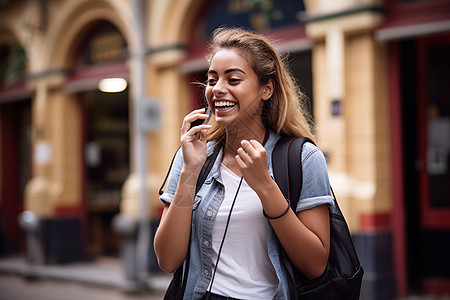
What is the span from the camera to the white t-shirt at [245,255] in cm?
206

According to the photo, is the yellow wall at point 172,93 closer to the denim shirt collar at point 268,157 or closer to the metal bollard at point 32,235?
the metal bollard at point 32,235

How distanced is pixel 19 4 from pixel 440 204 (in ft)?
29.3

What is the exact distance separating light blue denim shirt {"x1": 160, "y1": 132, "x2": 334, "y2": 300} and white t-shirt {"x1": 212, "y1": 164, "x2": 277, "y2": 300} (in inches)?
1.6

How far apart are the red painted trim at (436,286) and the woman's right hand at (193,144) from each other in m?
5.67

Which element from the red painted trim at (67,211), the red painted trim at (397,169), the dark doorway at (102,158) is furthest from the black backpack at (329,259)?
the red painted trim at (67,211)

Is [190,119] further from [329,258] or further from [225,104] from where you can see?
[329,258]

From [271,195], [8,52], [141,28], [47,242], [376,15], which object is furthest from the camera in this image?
[8,52]

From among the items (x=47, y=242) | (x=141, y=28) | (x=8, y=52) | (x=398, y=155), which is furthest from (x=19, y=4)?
(x=398, y=155)

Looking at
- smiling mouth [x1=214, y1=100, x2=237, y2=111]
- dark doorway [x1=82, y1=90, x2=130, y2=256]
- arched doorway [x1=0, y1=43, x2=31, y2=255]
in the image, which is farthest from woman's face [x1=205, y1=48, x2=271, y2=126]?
arched doorway [x1=0, y1=43, x2=31, y2=255]

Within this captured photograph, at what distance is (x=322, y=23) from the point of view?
6.86 meters

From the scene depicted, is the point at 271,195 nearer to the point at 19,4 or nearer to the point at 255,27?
the point at 255,27

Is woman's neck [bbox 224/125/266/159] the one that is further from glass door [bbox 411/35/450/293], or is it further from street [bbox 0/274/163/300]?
street [bbox 0/274/163/300]

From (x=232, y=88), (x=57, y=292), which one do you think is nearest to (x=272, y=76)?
(x=232, y=88)

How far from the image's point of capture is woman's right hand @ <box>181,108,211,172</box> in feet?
6.88
